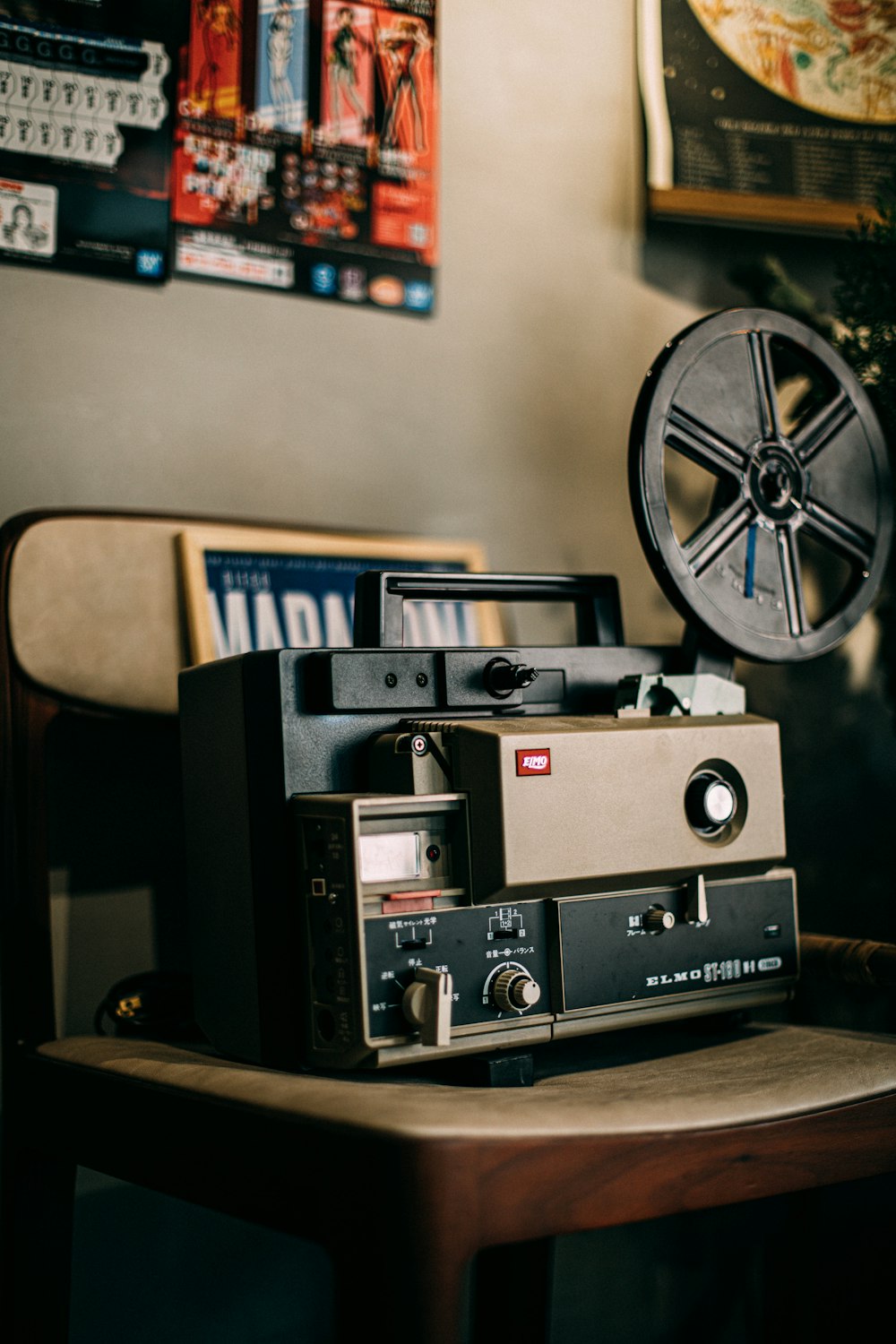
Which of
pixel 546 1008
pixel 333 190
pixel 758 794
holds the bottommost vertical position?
pixel 546 1008

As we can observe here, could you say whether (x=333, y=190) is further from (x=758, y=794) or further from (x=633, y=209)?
(x=758, y=794)

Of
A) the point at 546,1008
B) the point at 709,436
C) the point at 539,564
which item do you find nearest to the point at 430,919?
the point at 546,1008

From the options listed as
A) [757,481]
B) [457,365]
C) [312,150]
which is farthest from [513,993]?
[312,150]

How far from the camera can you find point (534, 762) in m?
0.87

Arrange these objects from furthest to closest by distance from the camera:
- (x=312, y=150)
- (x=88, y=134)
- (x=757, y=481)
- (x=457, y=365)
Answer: (x=457, y=365), (x=312, y=150), (x=88, y=134), (x=757, y=481)

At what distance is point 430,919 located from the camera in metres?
0.85

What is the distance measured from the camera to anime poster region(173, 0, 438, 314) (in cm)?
141

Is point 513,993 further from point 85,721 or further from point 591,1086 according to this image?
point 85,721

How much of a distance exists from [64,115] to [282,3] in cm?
32

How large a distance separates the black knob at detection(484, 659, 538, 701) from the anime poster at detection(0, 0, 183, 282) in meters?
0.70

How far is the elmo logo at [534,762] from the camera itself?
861 millimetres

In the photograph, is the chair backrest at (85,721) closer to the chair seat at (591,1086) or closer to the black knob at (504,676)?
the chair seat at (591,1086)

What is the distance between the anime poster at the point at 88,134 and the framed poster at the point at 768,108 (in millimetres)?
671

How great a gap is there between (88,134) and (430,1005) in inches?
40.6
